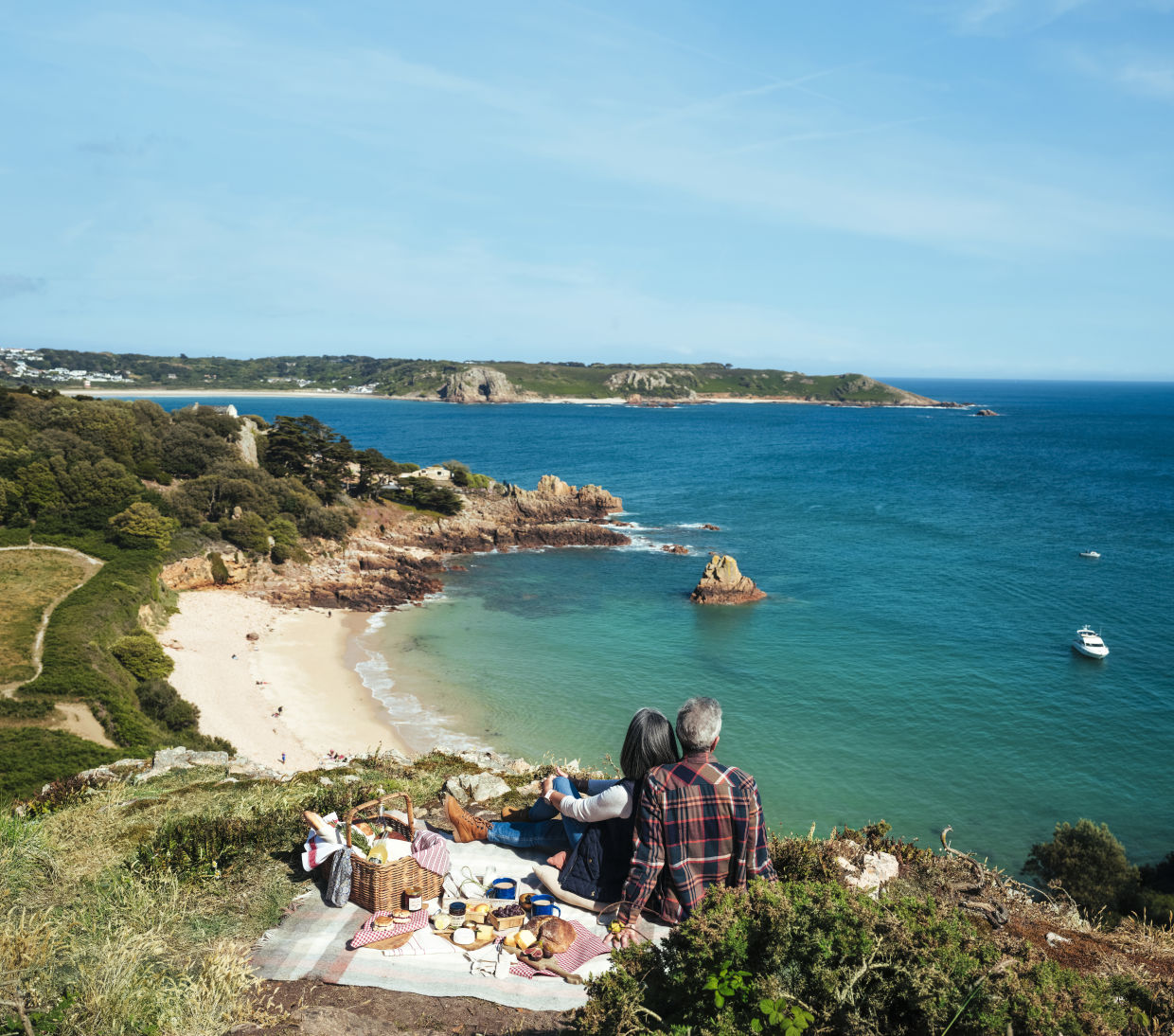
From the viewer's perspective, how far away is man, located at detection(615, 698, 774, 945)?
17.1ft

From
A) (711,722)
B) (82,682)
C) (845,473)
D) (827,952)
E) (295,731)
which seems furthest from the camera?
(845,473)

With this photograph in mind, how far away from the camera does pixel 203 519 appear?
37.7m

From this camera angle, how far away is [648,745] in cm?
548

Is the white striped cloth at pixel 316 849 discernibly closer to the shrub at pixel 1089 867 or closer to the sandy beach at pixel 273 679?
the sandy beach at pixel 273 679

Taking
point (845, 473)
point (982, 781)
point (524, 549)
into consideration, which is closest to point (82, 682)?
point (982, 781)

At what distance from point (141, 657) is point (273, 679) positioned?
178 inches

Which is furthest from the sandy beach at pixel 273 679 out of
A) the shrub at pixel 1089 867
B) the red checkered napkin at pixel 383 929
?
the shrub at pixel 1089 867

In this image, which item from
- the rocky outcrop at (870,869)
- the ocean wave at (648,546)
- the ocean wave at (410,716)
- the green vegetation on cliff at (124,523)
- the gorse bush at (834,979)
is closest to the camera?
the gorse bush at (834,979)

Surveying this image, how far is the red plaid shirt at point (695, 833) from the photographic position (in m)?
5.22

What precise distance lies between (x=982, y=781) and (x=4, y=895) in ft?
73.6

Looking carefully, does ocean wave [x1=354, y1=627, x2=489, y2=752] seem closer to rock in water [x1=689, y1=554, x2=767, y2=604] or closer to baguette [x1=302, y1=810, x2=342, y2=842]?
baguette [x1=302, y1=810, x2=342, y2=842]

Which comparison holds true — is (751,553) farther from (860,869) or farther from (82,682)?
(860,869)

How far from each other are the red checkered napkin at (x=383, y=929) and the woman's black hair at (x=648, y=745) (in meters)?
2.40

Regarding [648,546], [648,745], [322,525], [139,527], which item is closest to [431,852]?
[648,745]
